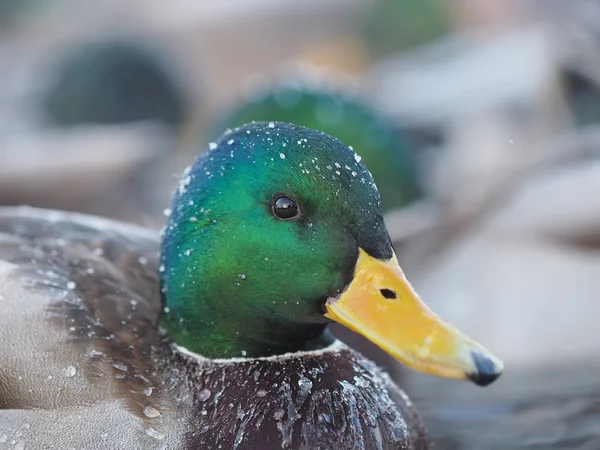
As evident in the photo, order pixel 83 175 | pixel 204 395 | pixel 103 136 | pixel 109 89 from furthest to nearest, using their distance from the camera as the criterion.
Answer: pixel 109 89 → pixel 103 136 → pixel 83 175 → pixel 204 395

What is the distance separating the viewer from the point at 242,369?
2.84 m

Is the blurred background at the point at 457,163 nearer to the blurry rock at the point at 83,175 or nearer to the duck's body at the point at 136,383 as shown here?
the blurry rock at the point at 83,175

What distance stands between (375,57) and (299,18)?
2108 millimetres

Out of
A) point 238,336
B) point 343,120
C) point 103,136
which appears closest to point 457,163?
point 343,120

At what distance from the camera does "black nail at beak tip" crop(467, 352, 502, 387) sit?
7.85 ft

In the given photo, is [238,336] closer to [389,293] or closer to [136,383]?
[136,383]

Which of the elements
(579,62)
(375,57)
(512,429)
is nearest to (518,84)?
(579,62)

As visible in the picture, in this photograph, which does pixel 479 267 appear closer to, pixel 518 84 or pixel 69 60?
pixel 518 84

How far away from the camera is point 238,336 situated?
2.83 meters

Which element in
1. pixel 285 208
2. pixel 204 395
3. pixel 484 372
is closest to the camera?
pixel 484 372

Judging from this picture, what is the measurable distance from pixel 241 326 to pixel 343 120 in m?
3.64

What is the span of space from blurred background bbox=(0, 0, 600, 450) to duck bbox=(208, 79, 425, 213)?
0.04ft

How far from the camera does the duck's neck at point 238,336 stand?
2803 millimetres

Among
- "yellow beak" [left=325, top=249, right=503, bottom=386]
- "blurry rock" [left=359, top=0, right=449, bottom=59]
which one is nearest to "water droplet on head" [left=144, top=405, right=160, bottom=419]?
"yellow beak" [left=325, top=249, right=503, bottom=386]
